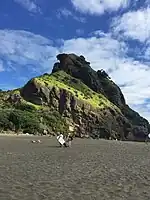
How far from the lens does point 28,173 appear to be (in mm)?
21359

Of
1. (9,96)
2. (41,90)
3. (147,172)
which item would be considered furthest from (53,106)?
(147,172)

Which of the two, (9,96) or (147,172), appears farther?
(9,96)

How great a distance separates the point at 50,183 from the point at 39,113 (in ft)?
504

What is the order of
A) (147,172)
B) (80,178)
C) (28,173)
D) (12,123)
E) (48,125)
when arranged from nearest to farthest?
1. (80,178)
2. (28,173)
3. (147,172)
4. (12,123)
5. (48,125)

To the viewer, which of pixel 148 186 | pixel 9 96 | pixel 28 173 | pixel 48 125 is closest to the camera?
pixel 148 186

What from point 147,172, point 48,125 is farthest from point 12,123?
point 147,172

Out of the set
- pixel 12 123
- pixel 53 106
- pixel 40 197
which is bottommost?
pixel 40 197

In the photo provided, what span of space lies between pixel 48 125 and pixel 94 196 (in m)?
150

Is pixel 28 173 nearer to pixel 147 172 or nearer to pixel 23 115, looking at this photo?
pixel 147 172

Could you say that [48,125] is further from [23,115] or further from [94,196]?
[94,196]

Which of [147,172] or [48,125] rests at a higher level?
[48,125]

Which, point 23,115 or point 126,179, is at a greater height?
point 23,115

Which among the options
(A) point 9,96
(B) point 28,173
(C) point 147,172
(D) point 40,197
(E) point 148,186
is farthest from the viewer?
(A) point 9,96

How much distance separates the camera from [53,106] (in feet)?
636
